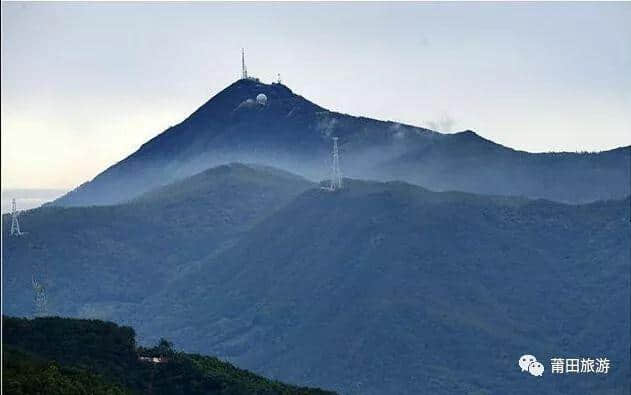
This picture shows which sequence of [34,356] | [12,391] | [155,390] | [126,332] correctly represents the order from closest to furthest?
[12,391], [34,356], [155,390], [126,332]

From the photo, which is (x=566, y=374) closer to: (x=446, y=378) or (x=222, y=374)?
(x=446, y=378)

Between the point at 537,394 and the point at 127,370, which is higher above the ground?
the point at 127,370

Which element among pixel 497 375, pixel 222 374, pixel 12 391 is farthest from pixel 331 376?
pixel 12 391

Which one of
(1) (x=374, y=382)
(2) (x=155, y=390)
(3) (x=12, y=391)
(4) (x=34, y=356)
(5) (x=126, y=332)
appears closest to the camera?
(3) (x=12, y=391)

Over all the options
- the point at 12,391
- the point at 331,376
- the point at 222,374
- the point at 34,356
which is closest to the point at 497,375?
the point at 331,376

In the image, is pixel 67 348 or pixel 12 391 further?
pixel 67 348

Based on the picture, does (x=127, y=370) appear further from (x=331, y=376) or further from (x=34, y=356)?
(x=331, y=376)

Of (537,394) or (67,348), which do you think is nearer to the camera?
(67,348)

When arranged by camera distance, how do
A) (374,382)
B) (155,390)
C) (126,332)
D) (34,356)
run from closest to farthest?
(34,356) < (155,390) < (126,332) < (374,382)

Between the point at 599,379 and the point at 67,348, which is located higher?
the point at 67,348
